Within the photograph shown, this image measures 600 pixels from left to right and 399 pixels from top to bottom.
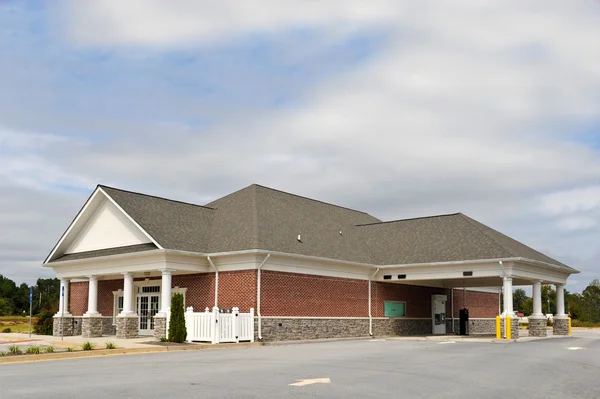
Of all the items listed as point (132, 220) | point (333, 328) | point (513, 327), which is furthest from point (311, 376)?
point (513, 327)

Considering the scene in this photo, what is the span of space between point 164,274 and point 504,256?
53.9ft

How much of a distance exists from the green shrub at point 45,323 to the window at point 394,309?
64.5 feet

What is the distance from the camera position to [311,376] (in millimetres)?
14547

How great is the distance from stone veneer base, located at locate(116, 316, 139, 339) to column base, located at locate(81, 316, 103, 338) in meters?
3.19

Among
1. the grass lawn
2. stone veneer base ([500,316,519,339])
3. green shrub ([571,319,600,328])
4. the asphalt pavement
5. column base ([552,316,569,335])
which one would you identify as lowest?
green shrub ([571,319,600,328])

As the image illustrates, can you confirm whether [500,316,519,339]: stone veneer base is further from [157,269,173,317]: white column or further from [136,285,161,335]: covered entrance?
[136,285,161,335]: covered entrance

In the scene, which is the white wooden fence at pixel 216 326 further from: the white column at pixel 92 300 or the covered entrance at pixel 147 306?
the white column at pixel 92 300

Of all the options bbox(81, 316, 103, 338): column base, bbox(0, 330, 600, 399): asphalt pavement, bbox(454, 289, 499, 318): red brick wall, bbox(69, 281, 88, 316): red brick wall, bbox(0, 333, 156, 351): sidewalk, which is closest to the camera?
bbox(0, 330, 600, 399): asphalt pavement

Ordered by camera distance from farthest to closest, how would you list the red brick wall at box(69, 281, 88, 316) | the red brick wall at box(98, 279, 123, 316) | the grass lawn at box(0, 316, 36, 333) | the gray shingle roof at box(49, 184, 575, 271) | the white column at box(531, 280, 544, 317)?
the grass lawn at box(0, 316, 36, 333)
the red brick wall at box(69, 281, 88, 316)
the red brick wall at box(98, 279, 123, 316)
the white column at box(531, 280, 544, 317)
the gray shingle roof at box(49, 184, 575, 271)

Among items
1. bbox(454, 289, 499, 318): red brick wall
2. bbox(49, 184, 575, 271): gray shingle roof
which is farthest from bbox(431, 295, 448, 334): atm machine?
bbox(49, 184, 575, 271): gray shingle roof

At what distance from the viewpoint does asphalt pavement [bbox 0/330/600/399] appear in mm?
12070

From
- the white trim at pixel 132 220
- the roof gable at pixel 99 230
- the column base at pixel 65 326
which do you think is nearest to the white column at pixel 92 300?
the roof gable at pixel 99 230

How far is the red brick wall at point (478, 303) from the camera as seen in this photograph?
45.2m

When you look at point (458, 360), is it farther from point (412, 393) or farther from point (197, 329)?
point (197, 329)
